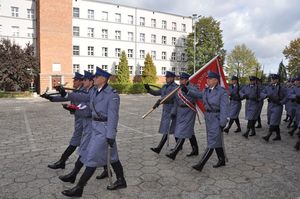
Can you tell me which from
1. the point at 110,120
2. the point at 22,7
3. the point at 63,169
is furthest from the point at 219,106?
the point at 22,7

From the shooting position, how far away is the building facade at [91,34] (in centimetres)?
3778

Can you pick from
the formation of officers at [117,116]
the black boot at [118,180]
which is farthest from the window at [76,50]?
the black boot at [118,180]

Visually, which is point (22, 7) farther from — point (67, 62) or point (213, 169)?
point (213, 169)

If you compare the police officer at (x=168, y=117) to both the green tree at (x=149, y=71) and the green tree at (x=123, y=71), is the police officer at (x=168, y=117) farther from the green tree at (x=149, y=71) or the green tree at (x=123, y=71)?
the green tree at (x=149, y=71)

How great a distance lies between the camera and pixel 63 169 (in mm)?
5988

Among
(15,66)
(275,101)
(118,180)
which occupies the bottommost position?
(118,180)

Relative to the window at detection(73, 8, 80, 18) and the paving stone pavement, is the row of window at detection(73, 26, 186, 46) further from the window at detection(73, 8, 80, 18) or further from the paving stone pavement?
the paving stone pavement

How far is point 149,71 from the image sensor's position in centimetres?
4469

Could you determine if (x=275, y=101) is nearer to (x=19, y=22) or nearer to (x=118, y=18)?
(x=19, y=22)

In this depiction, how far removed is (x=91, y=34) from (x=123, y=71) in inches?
293

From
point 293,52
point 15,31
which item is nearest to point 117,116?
point 15,31

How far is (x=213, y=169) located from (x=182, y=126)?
119cm

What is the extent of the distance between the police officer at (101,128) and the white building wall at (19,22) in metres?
37.1

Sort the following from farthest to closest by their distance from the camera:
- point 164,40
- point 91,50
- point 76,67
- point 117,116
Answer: point 164,40, point 91,50, point 76,67, point 117,116
